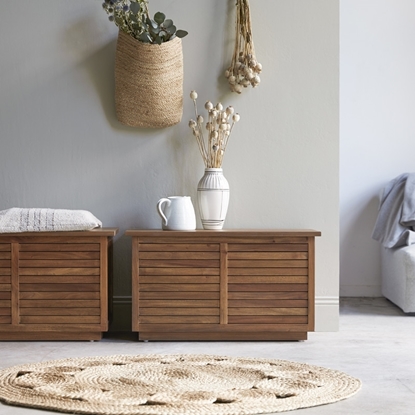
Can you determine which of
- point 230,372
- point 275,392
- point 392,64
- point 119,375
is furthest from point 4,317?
point 392,64

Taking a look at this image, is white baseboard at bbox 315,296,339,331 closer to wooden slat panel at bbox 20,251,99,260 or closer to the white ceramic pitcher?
the white ceramic pitcher

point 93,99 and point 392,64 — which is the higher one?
point 392,64

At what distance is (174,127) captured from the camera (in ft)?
11.7

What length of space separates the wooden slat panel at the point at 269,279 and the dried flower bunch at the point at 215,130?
579mm

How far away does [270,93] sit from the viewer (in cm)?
357

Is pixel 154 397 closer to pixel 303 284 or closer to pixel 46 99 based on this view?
pixel 303 284

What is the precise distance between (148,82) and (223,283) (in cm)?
104

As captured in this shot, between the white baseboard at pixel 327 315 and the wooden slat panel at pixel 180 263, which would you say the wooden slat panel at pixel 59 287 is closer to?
the wooden slat panel at pixel 180 263

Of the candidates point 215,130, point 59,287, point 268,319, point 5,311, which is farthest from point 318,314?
point 5,311

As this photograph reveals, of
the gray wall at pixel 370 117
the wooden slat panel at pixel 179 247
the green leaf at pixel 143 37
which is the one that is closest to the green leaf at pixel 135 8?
the green leaf at pixel 143 37

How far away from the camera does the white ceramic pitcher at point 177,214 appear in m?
3.26

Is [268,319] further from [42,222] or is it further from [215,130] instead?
[42,222]

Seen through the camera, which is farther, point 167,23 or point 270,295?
point 167,23

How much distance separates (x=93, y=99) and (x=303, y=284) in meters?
1.41
